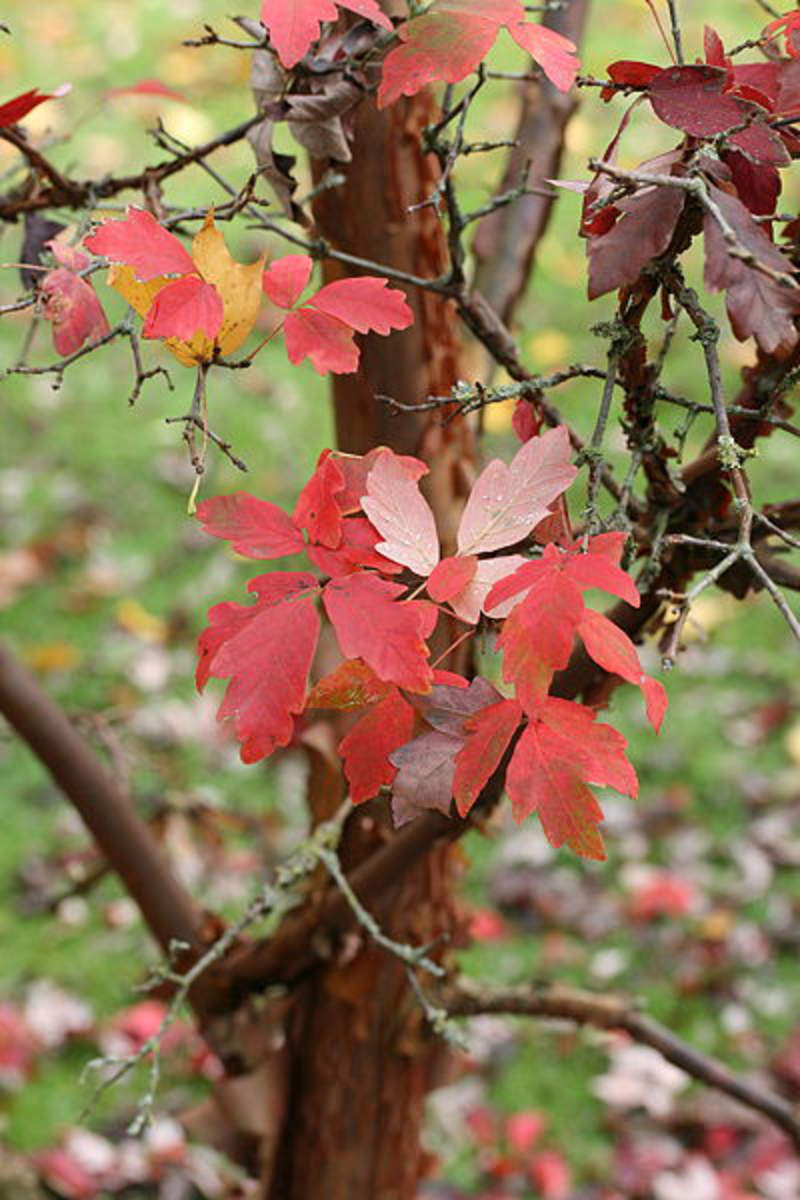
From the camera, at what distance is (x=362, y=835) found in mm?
1208

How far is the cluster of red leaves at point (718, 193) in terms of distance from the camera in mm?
593

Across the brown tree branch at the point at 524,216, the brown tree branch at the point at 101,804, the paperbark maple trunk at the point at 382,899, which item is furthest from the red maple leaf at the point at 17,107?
the brown tree branch at the point at 524,216

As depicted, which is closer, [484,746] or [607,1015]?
[484,746]

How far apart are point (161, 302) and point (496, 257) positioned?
83 centimetres

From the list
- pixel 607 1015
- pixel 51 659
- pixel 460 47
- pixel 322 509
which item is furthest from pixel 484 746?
pixel 51 659

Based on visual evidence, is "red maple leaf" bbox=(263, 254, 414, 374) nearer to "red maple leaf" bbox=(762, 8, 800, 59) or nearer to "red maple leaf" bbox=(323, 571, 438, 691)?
"red maple leaf" bbox=(323, 571, 438, 691)

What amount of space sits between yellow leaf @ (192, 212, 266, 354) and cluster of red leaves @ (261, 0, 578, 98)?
0.34 ft

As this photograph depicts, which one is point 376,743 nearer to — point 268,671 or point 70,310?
point 268,671

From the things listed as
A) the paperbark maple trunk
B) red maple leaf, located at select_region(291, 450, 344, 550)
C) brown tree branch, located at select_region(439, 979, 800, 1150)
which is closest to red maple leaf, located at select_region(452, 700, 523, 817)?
red maple leaf, located at select_region(291, 450, 344, 550)

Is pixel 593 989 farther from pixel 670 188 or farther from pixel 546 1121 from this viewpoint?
pixel 670 188

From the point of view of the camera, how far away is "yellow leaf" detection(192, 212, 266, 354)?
0.68 metres

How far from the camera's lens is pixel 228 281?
69 centimetres

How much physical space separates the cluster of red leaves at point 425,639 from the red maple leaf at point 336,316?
0.06 meters

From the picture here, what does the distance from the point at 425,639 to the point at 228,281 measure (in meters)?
0.21
